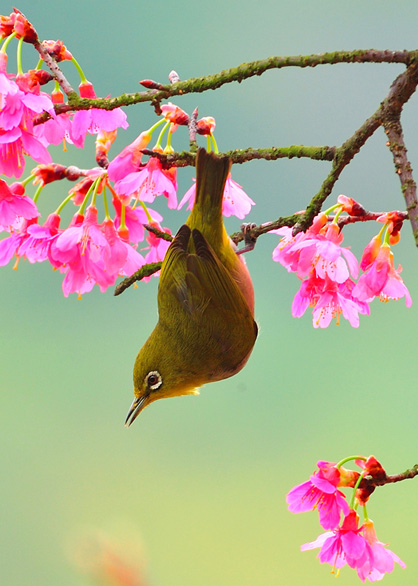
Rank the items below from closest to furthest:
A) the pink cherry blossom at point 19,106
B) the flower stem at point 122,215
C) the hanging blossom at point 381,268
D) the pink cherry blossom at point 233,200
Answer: the hanging blossom at point 381,268 → the pink cherry blossom at point 19,106 → the flower stem at point 122,215 → the pink cherry blossom at point 233,200

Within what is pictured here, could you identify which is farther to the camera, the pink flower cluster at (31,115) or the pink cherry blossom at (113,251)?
the pink cherry blossom at (113,251)

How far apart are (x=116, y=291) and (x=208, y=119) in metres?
0.48

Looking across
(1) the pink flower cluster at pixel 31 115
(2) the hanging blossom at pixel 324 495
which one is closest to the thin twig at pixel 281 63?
(1) the pink flower cluster at pixel 31 115

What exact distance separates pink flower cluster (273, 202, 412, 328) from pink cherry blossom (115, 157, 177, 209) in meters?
0.29

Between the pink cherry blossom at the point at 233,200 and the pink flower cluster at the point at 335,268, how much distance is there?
0.26 metres

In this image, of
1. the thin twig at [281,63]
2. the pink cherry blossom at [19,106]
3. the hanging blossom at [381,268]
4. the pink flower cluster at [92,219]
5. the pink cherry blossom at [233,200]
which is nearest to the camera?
the thin twig at [281,63]

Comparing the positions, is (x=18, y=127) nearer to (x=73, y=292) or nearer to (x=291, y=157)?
(x=73, y=292)

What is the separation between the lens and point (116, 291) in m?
1.27

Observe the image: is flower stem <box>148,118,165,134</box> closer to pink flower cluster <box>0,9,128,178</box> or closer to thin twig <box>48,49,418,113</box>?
pink flower cluster <box>0,9,128,178</box>

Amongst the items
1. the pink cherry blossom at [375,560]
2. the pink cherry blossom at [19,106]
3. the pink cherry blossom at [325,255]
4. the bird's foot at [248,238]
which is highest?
the pink cherry blossom at [19,106]

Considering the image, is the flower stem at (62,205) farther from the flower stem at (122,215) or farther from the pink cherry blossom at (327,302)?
the pink cherry blossom at (327,302)

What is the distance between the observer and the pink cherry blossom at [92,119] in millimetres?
1458

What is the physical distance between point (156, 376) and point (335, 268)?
64cm

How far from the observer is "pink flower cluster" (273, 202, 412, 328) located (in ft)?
4.03
